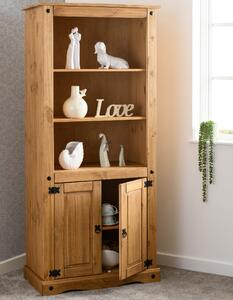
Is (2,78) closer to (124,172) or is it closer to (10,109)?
Result: (10,109)

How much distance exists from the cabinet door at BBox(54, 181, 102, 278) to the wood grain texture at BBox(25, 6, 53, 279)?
6 centimetres

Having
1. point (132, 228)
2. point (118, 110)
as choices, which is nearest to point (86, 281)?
point (132, 228)

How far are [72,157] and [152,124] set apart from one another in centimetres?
52

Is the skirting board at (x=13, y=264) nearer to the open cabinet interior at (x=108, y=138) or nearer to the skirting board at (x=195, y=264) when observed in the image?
the open cabinet interior at (x=108, y=138)

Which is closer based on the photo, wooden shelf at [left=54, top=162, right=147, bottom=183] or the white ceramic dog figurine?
wooden shelf at [left=54, top=162, right=147, bottom=183]

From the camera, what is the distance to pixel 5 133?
4090 mm

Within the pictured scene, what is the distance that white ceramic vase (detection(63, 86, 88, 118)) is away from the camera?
3.80 metres

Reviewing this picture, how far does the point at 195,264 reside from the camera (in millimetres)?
4227

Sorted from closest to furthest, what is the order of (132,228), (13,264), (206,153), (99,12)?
1. (99,12)
2. (132,228)
3. (206,153)
4. (13,264)

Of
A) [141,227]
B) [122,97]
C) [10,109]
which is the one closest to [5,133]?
[10,109]

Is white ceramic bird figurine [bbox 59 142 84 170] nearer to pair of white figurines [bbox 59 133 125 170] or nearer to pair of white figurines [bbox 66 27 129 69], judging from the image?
pair of white figurines [bbox 59 133 125 170]

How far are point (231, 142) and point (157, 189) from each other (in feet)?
2.02

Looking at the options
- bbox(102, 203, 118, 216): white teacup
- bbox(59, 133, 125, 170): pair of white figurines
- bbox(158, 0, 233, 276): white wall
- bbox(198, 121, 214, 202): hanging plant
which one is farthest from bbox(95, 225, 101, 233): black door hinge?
bbox(198, 121, 214, 202): hanging plant

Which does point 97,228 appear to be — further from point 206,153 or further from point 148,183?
point 206,153
